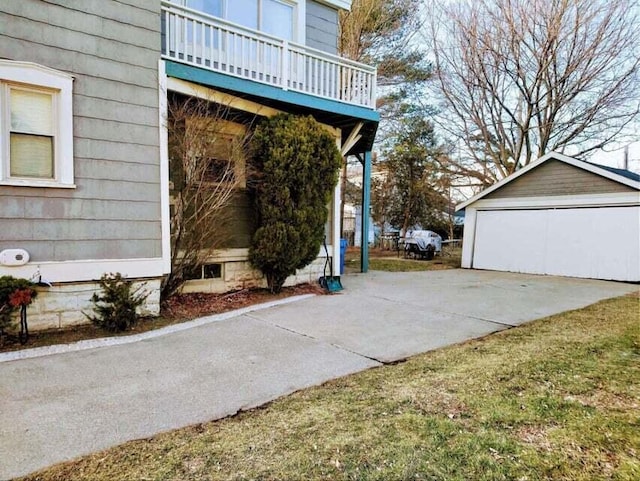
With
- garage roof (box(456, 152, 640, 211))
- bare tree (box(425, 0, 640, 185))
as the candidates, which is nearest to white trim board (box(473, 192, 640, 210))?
garage roof (box(456, 152, 640, 211))

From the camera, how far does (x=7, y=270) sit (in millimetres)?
4543

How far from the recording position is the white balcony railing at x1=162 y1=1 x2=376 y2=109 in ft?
20.0

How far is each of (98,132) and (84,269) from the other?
1.75m

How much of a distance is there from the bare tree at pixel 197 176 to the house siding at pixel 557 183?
9.49 metres

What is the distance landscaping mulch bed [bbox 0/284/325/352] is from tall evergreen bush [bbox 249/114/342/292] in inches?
21.7

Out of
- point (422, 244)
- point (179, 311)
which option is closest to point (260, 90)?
point (179, 311)

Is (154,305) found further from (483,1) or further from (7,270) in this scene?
(483,1)

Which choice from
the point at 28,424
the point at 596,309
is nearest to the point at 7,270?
the point at 28,424

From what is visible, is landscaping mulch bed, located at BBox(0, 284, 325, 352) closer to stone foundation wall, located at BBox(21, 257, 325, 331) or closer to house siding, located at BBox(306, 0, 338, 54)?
stone foundation wall, located at BBox(21, 257, 325, 331)

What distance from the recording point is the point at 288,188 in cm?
681

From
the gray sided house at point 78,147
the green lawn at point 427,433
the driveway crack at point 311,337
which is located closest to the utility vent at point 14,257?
the gray sided house at point 78,147

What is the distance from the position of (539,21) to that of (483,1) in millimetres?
2294

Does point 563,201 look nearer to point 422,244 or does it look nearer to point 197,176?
point 422,244

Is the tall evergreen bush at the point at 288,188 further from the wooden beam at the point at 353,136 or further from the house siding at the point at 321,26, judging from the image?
the house siding at the point at 321,26
